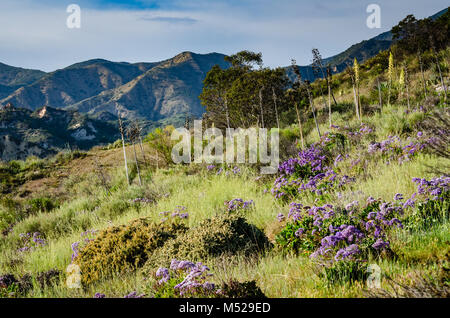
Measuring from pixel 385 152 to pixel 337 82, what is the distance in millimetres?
20464

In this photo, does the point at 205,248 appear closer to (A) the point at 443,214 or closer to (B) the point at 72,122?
(A) the point at 443,214

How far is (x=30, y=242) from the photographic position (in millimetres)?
6285

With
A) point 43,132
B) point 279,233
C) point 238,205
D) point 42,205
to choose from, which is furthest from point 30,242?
point 43,132

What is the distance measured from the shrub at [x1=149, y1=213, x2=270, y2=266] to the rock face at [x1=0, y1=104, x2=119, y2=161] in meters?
48.6

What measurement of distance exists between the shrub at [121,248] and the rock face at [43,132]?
47559 mm

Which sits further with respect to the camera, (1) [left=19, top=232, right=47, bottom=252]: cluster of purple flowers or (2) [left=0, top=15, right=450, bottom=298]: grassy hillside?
(1) [left=19, top=232, right=47, bottom=252]: cluster of purple flowers

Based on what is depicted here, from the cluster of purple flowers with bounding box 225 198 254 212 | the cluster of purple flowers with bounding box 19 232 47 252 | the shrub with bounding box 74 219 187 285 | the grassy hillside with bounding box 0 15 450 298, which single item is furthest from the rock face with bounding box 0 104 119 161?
the cluster of purple flowers with bounding box 225 198 254 212

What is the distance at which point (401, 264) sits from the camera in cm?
257

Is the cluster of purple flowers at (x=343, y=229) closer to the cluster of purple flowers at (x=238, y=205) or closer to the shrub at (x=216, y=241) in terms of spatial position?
the shrub at (x=216, y=241)

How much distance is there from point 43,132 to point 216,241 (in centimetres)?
10005

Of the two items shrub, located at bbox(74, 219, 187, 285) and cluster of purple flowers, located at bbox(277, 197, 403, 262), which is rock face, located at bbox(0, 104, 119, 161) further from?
cluster of purple flowers, located at bbox(277, 197, 403, 262)

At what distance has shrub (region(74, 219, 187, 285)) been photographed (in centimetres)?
382

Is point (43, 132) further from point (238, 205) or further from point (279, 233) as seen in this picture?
point (279, 233)
